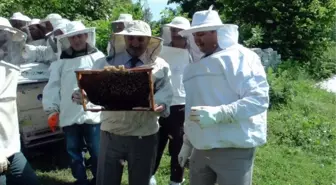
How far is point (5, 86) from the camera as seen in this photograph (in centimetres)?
362

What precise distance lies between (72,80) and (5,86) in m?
1.40

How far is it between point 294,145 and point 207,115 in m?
5.01

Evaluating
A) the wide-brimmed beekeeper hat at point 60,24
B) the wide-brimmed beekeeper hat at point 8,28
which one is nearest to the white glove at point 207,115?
the wide-brimmed beekeeper hat at point 8,28

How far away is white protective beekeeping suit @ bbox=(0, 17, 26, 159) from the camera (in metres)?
3.60

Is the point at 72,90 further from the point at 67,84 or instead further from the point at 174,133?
the point at 174,133

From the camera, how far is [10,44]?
12.8 feet

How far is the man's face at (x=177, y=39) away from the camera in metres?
5.43

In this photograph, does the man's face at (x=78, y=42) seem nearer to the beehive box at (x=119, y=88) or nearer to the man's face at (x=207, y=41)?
the beehive box at (x=119, y=88)

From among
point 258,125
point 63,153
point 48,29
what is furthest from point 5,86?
point 48,29

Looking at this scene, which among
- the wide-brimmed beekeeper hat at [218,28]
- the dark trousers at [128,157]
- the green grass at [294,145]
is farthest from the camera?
the green grass at [294,145]

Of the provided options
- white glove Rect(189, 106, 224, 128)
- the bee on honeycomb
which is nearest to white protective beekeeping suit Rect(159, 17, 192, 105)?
the bee on honeycomb

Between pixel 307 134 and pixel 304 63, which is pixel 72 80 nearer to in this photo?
pixel 307 134

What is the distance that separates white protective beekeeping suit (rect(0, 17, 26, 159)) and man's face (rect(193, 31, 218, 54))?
1391mm

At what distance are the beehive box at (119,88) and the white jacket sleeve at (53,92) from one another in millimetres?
1064
